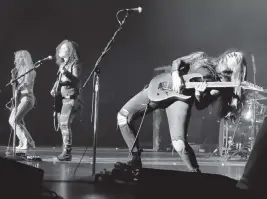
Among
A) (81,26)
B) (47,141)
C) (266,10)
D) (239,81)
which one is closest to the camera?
(239,81)

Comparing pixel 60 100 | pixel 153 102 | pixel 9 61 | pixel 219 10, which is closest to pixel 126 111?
pixel 153 102

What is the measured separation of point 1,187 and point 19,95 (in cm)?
493

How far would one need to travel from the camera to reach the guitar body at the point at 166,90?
3490 millimetres

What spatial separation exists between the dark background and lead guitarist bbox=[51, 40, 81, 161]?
326cm

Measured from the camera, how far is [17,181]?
1894 millimetres

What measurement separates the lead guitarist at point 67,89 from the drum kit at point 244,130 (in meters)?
3.11

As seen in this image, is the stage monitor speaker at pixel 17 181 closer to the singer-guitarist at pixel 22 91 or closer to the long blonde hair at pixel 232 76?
the long blonde hair at pixel 232 76

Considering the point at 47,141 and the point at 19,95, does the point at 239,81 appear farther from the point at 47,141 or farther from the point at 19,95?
the point at 47,141

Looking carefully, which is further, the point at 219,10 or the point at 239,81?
the point at 219,10

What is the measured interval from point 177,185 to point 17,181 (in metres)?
0.82

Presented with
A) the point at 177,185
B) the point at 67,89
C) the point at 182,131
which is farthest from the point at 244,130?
the point at 177,185

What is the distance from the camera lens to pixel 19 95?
6.52m

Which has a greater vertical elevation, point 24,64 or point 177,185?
point 24,64

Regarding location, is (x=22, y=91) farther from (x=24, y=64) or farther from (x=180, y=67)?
(x=180, y=67)
